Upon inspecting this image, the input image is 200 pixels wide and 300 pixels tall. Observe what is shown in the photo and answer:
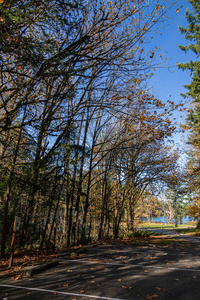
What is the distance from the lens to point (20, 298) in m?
3.81

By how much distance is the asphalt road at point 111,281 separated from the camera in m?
3.98

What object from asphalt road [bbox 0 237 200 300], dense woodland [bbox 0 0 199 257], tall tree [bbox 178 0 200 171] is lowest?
asphalt road [bbox 0 237 200 300]

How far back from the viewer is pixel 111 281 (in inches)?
186

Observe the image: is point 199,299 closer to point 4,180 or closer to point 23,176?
point 23,176

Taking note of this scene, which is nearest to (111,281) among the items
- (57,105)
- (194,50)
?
(57,105)

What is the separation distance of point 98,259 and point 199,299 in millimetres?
3673

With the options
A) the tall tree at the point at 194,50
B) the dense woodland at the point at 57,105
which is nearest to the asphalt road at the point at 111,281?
the dense woodland at the point at 57,105

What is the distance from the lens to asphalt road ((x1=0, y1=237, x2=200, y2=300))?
13.1ft

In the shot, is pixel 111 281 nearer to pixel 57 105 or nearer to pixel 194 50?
pixel 57 105

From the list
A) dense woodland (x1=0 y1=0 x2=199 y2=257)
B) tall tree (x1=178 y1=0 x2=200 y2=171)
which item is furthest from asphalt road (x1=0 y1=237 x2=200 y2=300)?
tall tree (x1=178 y1=0 x2=200 y2=171)

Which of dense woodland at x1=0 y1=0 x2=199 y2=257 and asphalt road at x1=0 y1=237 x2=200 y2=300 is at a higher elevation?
dense woodland at x1=0 y1=0 x2=199 y2=257

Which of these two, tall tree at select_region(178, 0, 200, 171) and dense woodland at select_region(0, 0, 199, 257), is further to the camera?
tall tree at select_region(178, 0, 200, 171)

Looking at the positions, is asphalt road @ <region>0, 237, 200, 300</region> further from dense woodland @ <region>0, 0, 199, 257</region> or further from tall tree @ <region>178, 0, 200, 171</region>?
tall tree @ <region>178, 0, 200, 171</region>

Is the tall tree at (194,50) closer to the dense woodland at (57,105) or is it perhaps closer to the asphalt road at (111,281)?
the dense woodland at (57,105)
